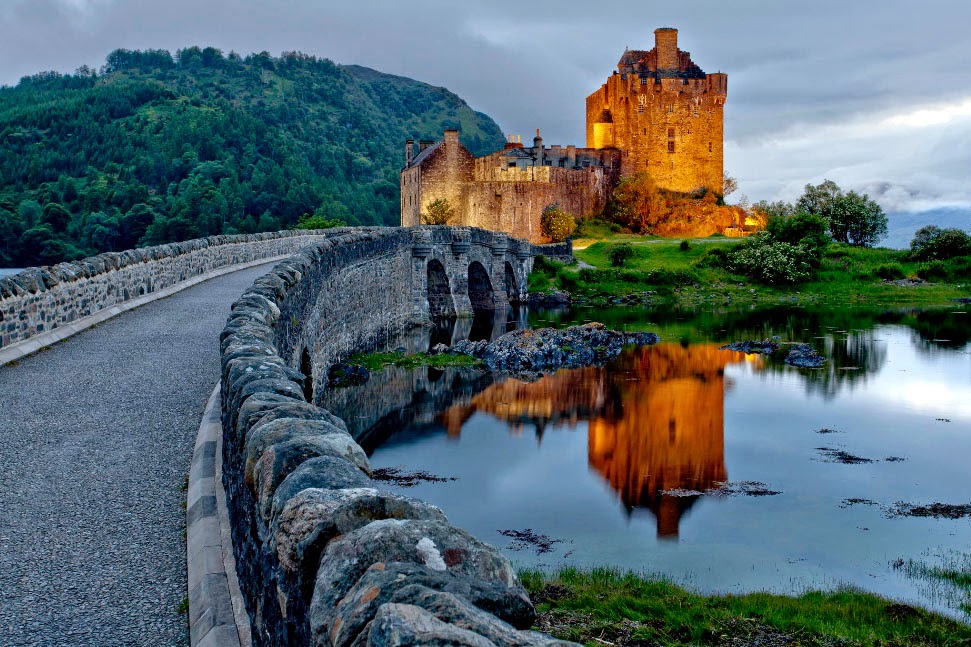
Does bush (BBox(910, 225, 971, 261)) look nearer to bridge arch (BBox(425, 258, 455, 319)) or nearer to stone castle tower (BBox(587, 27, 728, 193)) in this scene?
stone castle tower (BBox(587, 27, 728, 193))

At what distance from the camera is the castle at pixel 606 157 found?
187 ft

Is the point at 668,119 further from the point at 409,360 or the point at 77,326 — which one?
the point at 77,326

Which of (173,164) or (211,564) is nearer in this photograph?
(211,564)

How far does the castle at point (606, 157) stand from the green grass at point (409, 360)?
33.6 m

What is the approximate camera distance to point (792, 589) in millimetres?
9492

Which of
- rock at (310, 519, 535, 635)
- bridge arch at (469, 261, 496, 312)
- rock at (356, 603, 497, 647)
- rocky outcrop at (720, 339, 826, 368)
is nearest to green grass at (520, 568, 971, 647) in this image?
rock at (310, 519, 535, 635)

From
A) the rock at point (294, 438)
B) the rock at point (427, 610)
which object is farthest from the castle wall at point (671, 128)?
the rock at point (427, 610)

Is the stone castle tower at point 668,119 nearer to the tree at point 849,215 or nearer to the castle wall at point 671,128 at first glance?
the castle wall at point 671,128

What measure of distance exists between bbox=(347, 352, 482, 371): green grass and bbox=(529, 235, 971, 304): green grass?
61.3 feet

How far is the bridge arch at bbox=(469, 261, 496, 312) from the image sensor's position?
128ft

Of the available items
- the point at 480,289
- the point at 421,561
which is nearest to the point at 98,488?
the point at 421,561

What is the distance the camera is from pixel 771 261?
147ft

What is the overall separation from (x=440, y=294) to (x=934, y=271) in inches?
1025

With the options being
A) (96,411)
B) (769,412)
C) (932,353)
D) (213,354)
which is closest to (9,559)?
(96,411)
